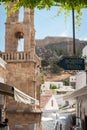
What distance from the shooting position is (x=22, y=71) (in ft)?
105

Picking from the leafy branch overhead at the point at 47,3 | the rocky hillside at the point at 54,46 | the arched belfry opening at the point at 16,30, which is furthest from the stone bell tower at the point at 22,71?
the rocky hillside at the point at 54,46

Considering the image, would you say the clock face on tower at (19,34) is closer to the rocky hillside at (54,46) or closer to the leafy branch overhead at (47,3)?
the leafy branch overhead at (47,3)

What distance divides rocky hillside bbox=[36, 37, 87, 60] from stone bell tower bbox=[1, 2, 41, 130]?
11943cm

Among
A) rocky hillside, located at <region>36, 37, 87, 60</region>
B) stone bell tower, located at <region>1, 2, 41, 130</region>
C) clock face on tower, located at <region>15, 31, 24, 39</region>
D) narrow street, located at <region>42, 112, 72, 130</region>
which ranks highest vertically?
rocky hillside, located at <region>36, 37, 87, 60</region>

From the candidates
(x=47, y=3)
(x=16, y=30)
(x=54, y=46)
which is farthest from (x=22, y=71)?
(x=54, y=46)

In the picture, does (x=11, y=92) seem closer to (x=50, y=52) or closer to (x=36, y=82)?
(x=36, y=82)

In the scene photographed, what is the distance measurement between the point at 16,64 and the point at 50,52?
12549cm

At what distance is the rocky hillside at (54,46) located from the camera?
511 ft

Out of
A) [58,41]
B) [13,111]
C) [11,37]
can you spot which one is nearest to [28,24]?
[11,37]

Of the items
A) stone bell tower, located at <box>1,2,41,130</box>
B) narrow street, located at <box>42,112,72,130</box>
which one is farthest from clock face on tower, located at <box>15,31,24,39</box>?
narrow street, located at <box>42,112,72,130</box>

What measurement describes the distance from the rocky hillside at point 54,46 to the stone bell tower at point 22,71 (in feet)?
392

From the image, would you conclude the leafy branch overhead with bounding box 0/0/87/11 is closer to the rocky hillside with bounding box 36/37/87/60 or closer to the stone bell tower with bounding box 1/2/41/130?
the stone bell tower with bounding box 1/2/41/130

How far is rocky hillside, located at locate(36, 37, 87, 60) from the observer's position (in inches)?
6127

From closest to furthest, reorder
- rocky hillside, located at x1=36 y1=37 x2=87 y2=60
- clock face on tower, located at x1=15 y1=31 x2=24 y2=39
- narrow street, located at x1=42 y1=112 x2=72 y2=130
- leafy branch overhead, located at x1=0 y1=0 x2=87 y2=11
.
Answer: leafy branch overhead, located at x1=0 y1=0 x2=87 y2=11 → clock face on tower, located at x1=15 y1=31 x2=24 y2=39 → narrow street, located at x1=42 y1=112 x2=72 y2=130 → rocky hillside, located at x1=36 y1=37 x2=87 y2=60
